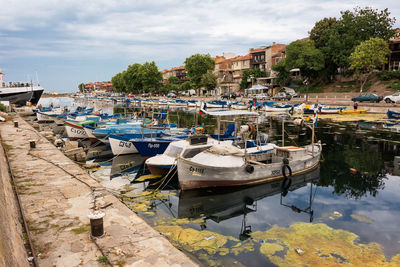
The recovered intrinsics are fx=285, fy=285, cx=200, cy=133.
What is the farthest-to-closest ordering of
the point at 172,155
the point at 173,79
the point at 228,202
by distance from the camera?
1. the point at 173,79
2. the point at 172,155
3. the point at 228,202

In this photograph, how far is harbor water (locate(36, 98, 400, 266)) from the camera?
943 cm

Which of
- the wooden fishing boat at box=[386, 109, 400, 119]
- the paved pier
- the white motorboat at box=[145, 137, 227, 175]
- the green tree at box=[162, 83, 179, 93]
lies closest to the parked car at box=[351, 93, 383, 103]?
the wooden fishing boat at box=[386, 109, 400, 119]

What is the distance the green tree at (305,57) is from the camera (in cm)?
6562

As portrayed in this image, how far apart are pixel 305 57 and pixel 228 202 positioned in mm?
61215

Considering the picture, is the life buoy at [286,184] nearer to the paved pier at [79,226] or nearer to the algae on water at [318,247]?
the algae on water at [318,247]

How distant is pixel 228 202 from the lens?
14.2 meters

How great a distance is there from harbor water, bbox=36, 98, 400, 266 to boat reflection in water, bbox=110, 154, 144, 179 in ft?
0.26

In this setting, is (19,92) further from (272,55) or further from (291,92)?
(272,55)

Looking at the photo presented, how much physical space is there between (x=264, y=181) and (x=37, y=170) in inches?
488

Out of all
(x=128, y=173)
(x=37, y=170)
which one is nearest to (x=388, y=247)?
(x=128, y=173)

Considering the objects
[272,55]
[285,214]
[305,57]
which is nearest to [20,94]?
[305,57]

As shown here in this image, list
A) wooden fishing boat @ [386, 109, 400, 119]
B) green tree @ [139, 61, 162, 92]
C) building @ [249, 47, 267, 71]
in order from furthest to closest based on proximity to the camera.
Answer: green tree @ [139, 61, 162, 92]
building @ [249, 47, 267, 71]
wooden fishing boat @ [386, 109, 400, 119]

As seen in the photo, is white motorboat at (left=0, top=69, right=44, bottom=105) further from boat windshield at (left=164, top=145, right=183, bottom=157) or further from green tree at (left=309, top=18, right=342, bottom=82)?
green tree at (left=309, top=18, right=342, bottom=82)

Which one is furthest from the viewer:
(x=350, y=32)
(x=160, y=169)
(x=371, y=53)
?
(x=350, y=32)
